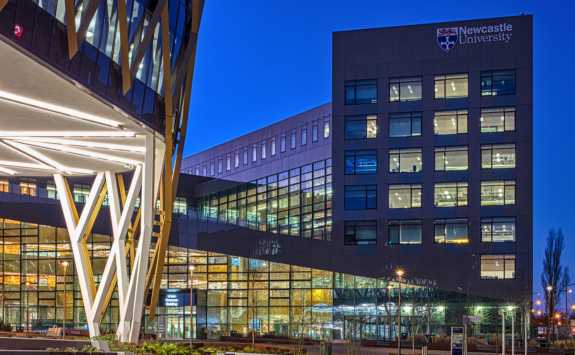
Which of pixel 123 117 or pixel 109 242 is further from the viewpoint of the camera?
pixel 109 242

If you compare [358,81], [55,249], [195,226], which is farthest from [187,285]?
[358,81]

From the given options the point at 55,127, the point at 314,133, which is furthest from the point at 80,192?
the point at 55,127

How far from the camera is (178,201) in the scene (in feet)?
349

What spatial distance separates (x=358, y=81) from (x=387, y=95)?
3.07 metres

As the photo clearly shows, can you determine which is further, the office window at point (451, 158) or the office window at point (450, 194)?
the office window at point (451, 158)

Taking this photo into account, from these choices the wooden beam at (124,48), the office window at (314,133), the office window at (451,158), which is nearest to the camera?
the wooden beam at (124,48)

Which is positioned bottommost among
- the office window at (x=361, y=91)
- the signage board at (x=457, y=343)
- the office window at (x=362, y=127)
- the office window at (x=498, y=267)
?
the signage board at (x=457, y=343)

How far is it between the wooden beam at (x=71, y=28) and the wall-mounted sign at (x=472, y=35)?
59.7 m

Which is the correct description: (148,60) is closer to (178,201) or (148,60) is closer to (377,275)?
(377,275)

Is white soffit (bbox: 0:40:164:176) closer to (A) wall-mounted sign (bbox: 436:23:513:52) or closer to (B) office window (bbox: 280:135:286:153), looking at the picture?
(A) wall-mounted sign (bbox: 436:23:513:52)

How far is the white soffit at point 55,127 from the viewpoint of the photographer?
86.9 ft

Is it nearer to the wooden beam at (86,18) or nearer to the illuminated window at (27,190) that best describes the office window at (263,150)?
the illuminated window at (27,190)

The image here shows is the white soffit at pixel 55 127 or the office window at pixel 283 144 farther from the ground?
the office window at pixel 283 144

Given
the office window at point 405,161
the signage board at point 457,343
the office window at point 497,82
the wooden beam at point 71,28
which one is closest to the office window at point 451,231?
the office window at point 405,161
